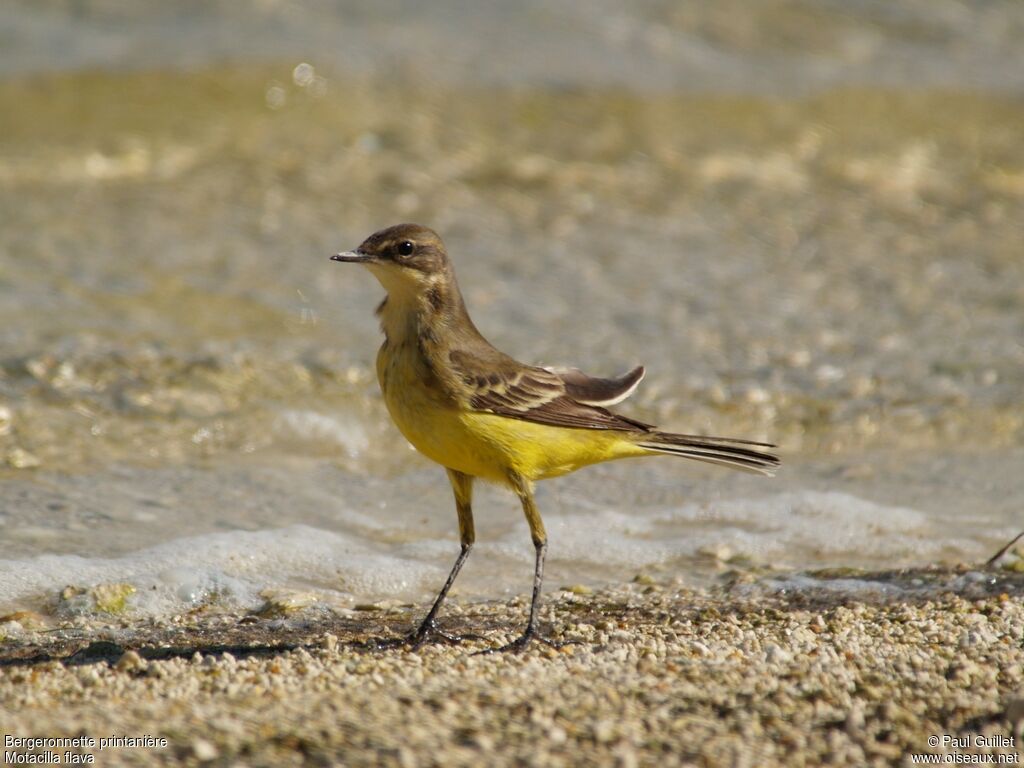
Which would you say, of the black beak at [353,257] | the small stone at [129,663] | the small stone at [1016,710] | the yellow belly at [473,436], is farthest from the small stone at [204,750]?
the small stone at [1016,710]

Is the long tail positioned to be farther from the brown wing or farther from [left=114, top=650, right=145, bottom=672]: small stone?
[left=114, top=650, right=145, bottom=672]: small stone

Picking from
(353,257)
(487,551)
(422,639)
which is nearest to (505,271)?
(487,551)

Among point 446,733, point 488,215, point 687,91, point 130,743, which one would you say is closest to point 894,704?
point 446,733

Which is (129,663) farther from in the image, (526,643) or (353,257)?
(353,257)

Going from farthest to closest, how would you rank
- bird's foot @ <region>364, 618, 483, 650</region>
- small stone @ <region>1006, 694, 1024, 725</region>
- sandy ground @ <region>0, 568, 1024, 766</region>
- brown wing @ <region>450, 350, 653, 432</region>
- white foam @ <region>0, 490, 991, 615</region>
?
white foam @ <region>0, 490, 991, 615</region> < brown wing @ <region>450, 350, 653, 432</region> < bird's foot @ <region>364, 618, 483, 650</region> < small stone @ <region>1006, 694, 1024, 725</region> < sandy ground @ <region>0, 568, 1024, 766</region>

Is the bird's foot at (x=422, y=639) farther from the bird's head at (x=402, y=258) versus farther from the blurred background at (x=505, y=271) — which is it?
the bird's head at (x=402, y=258)

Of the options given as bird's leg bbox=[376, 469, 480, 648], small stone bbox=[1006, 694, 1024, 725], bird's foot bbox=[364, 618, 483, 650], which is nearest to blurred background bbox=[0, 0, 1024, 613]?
bird's leg bbox=[376, 469, 480, 648]

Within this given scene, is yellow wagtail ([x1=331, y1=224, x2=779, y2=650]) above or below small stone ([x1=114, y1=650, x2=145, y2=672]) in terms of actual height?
above
